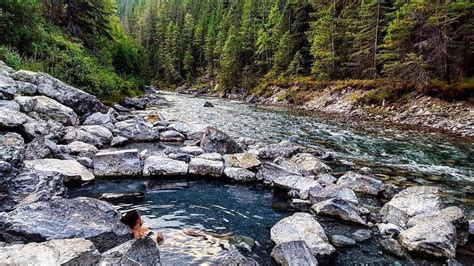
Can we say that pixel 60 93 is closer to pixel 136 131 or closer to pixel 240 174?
pixel 136 131

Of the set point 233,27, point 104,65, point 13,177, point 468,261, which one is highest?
point 233,27

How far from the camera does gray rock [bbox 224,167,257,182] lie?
954 centimetres

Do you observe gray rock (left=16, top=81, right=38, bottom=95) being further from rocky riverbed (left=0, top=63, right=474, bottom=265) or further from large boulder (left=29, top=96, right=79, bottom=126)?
large boulder (left=29, top=96, right=79, bottom=126)

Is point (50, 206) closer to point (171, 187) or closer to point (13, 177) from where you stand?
point (13, 177)

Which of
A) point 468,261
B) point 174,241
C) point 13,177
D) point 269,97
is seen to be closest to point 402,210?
point 468,261

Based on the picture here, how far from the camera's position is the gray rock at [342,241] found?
19.7ft

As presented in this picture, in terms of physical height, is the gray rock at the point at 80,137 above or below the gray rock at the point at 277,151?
above

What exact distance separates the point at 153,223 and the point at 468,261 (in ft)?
17.9

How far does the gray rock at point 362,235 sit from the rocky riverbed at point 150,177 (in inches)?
0.8

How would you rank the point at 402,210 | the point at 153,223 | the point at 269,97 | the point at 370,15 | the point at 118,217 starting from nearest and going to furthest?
the point at 118,217 → the point at 153,223 → the point at 402,210 → the point at 370,15 → the point at 269,97

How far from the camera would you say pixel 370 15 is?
1378 inches

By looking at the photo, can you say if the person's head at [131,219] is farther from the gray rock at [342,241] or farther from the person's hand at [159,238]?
the gray rock at [342,241]

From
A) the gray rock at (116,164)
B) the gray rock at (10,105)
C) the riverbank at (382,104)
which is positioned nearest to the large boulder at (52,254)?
the gray rock at (116,164)

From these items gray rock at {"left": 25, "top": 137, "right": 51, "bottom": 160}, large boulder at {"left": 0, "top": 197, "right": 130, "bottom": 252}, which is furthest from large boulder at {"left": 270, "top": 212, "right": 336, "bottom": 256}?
gray rock at {"left": 25, "top": 137, "right": 51, "bottom": 160}
